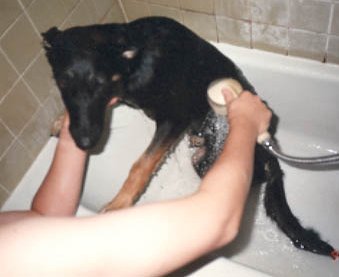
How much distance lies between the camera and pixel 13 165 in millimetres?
1439

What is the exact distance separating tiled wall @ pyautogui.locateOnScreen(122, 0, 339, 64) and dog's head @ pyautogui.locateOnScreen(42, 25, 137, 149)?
15.7 inches

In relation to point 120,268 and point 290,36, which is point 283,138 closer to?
point 290,36

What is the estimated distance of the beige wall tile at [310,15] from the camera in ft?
4.17

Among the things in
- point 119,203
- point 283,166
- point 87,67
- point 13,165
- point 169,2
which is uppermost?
point 87,67

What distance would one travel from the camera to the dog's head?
46.9 inches

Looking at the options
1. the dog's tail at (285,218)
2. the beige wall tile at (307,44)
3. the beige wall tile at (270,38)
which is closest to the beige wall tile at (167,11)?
the beige wall tile at (270,38)

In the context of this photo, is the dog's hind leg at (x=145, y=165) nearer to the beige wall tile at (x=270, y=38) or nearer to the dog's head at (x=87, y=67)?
the dog's head at (x=87, y=67)

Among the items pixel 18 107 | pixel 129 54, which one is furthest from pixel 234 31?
pixel 18 107

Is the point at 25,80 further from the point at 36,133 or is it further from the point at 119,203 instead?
the point at 119,203

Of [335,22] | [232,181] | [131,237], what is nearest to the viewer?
[131,237]

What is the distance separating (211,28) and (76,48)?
620 millimetres

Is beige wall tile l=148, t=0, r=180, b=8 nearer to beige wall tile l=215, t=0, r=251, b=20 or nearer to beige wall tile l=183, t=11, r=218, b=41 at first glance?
beige wall tile l=183, t=11, r=218, b=41

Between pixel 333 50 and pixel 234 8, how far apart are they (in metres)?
0.37

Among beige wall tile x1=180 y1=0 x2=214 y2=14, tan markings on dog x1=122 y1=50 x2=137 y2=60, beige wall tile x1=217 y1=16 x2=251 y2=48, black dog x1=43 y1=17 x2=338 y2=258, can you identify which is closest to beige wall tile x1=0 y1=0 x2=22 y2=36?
black dog x1=43 y1=17 x2=338 y2=258
